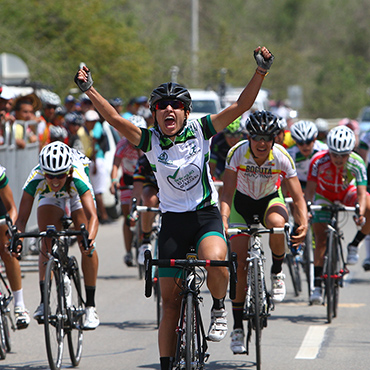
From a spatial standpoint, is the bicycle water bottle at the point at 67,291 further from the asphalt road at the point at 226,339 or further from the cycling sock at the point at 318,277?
the cycling sock at the point at 318,277

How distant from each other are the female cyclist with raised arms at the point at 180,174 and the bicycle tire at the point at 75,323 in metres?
1.71

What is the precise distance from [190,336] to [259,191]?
2.59 m

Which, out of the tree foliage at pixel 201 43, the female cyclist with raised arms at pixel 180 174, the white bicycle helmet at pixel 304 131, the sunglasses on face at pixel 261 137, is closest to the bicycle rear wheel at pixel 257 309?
the sunglasses on face at pixel 261 137

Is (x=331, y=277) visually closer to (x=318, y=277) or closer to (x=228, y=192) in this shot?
(x=318, y=277)

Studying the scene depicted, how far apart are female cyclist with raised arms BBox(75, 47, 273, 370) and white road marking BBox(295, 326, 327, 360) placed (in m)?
2.07

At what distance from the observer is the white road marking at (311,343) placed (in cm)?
812

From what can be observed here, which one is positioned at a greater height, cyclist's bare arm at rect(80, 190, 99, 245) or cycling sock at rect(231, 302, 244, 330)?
cyclist's bare arm at rect(80, 190, 99, 245)

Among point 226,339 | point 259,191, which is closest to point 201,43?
point 226,339

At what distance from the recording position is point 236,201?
832cm

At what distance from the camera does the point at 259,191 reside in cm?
818

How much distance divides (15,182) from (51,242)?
603 centimetres

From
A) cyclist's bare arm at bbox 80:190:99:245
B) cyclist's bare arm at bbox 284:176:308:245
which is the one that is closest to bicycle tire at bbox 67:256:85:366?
cyclist's bare arm at bbox 80:190:99:245

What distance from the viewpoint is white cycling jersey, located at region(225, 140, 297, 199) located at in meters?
8.02

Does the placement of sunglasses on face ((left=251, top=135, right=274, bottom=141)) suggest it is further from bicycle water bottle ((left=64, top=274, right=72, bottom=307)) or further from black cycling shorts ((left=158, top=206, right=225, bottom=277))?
bicycle water bottle ((left=64, top=274, right=72, bottom=307))
